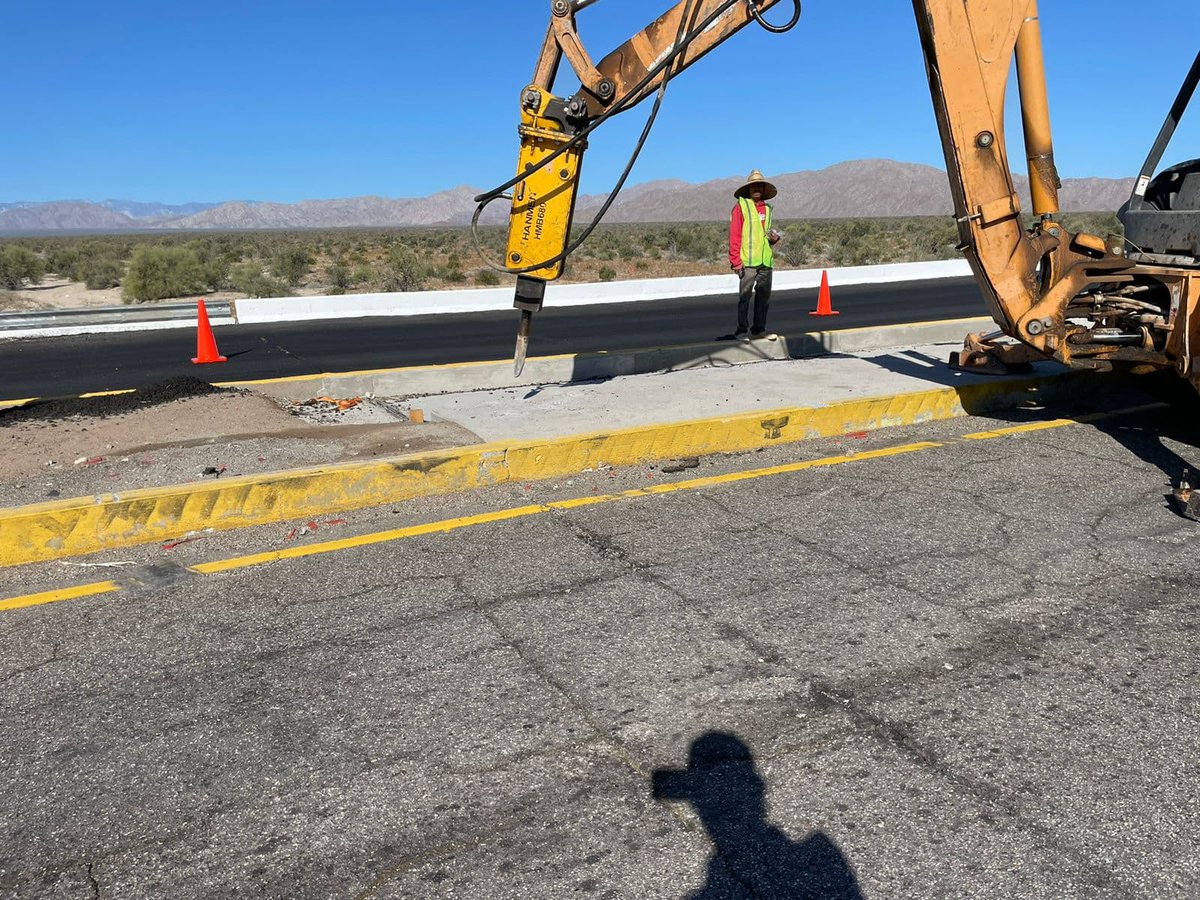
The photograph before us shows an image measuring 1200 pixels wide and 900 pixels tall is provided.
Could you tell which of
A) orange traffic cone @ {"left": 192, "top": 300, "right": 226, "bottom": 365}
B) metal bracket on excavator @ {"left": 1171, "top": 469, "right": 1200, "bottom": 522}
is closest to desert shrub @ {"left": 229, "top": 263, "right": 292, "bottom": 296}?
orange traffic cone @ {"left": 192, "top": 300, "right": 226, "bottom": 365}

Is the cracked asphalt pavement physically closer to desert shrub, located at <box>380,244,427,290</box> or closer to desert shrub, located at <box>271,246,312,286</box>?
desert shrub, located at <box>380,244,427,290</box>

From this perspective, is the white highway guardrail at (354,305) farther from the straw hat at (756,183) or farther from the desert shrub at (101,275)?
the desert shrub at (101,275)

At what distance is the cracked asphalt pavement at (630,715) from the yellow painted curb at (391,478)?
0.22 metres

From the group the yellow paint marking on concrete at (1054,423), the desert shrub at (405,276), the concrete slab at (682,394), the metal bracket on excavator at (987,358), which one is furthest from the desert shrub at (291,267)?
the yellow paint marking on concrete at (1054,423)

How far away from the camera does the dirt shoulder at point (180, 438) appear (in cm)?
691

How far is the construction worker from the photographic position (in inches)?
483

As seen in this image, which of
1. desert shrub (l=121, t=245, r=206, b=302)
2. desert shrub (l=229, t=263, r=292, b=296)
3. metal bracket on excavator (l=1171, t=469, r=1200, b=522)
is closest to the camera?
metal bracket on excavator (l=1171, t=469, r=1200, b=522)

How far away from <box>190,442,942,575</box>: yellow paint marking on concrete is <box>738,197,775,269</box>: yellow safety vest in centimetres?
474

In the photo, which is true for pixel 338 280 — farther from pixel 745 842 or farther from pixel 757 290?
pixel 745 842

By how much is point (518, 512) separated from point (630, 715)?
2.63 metres

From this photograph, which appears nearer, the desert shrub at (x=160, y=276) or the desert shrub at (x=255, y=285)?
the desert shrub at (x=160, y=276)

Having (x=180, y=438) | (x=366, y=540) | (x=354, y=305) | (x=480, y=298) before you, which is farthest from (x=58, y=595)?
(x=480, y=298)

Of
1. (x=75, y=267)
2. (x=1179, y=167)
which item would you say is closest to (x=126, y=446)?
(x=1179, y=167)

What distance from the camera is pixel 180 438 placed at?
26.0ft
